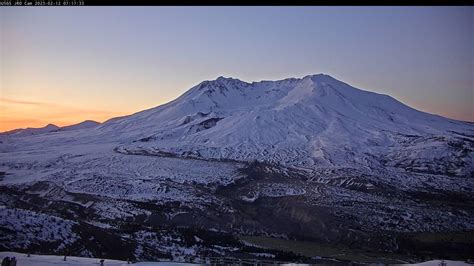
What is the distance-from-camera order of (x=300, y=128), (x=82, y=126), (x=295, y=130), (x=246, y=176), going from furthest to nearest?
1. (x=82, y=126)
2. (x=300, y=128)
3. (x=295, y=130)
4. (x=246, y=176)

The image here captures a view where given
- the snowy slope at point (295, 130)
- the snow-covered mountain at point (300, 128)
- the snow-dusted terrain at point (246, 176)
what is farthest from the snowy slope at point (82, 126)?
the snow-covered mountain at point (300, 128)

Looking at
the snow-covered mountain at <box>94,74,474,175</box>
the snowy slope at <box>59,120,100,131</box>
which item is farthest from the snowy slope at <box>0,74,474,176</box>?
the snowy slope at <box>59,120,100,131</box>

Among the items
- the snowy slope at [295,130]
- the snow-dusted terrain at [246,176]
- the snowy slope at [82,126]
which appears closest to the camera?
the snow-dusted terrain at [246,176]

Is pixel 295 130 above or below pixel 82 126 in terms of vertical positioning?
below

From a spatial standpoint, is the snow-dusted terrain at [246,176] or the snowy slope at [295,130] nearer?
the snow-dusted terrain at [246,176]

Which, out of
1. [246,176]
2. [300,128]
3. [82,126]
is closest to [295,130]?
[300,128]

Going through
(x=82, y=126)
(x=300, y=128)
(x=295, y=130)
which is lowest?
(x=295, y=130)

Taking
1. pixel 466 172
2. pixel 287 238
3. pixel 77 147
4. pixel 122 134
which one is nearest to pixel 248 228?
pixel 287 238

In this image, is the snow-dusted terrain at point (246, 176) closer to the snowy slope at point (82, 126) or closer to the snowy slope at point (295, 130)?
the snowy slope at point (295, 130)

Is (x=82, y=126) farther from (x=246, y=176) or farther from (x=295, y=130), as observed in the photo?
(x=246, y=176)
